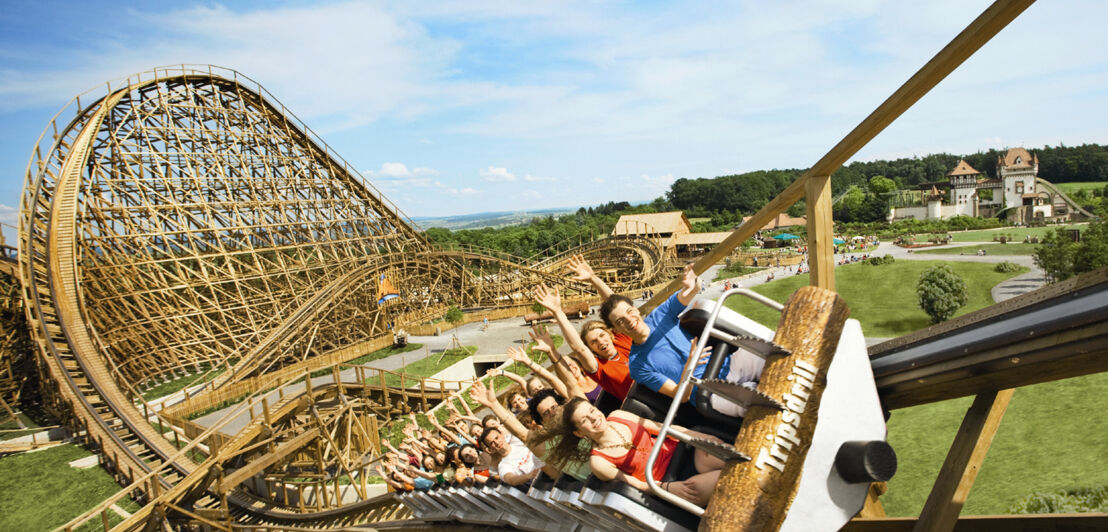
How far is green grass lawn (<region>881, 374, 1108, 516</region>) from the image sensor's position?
20.2ft

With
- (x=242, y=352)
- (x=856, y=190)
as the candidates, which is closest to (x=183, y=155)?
(x=242, y=352)

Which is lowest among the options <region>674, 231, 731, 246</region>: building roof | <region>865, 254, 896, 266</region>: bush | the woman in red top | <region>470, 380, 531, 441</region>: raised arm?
<region>865, 254, 896, 266</region>: bush

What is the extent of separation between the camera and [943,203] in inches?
1795

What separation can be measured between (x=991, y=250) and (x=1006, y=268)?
6069 millimetres

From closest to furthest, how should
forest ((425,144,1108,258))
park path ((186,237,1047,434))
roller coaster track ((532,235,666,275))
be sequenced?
1. park path ((186,237,1047,434))
2. roller coaster track ((532,235,666,275))
3. forest ((425,144,1108,258))

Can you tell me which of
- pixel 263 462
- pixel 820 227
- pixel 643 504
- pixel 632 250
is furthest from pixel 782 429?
pixel 632 250

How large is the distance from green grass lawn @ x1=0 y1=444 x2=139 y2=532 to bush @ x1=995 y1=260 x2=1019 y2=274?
75.7 feet

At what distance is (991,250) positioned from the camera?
23875mm

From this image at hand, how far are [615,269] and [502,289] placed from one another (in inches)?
244

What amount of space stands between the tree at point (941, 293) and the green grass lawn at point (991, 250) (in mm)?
9172

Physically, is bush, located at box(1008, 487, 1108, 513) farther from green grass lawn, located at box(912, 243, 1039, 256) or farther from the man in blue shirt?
green grass lawn, located at box(912, 243, 1039, 256)

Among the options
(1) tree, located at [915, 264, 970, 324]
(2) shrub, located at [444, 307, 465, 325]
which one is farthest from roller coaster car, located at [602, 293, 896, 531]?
(2) shrub, located at [444, 307, 465, 325]

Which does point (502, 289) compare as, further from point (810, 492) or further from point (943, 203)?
point (943, 203)

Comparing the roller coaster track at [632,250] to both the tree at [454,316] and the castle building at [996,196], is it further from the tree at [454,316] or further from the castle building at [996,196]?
the castle building at [996,196]
